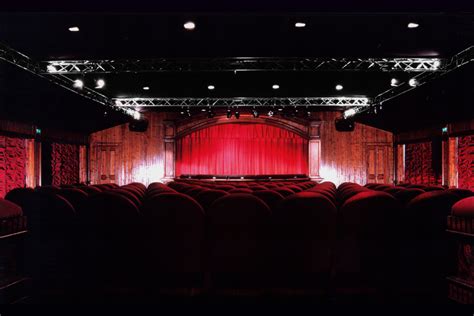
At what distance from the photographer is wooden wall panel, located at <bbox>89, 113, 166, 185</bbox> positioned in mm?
17016

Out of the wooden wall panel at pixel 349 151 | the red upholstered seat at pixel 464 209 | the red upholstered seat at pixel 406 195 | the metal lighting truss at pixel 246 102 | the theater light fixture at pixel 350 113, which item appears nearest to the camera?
the red upholstered seat at pixel 464 209

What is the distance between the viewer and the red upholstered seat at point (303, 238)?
2.66 meters

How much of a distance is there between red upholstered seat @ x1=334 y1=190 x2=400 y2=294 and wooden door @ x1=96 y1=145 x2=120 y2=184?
1546 cm

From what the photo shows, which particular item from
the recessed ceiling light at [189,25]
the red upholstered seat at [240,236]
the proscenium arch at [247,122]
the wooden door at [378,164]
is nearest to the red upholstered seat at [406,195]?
the red upholstered seat at [240,236]

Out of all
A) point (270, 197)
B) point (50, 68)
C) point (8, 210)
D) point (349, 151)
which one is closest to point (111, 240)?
point (8, 210)

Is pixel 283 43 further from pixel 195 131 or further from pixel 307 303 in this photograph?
pixel 195 131

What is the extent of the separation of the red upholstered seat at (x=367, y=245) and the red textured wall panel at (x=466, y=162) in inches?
392

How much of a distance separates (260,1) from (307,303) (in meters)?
1.96

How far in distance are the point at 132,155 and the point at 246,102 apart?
219 inches

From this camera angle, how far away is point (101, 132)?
56.3ft

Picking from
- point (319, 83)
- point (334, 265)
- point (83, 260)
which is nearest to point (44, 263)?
point (83, 260)

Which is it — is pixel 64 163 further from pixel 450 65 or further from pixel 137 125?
pixel 450 65

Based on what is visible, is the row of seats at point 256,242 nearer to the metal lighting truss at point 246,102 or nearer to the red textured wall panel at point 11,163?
the red textured wall panel at point 11,163

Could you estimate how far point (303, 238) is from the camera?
2658 millimetres
